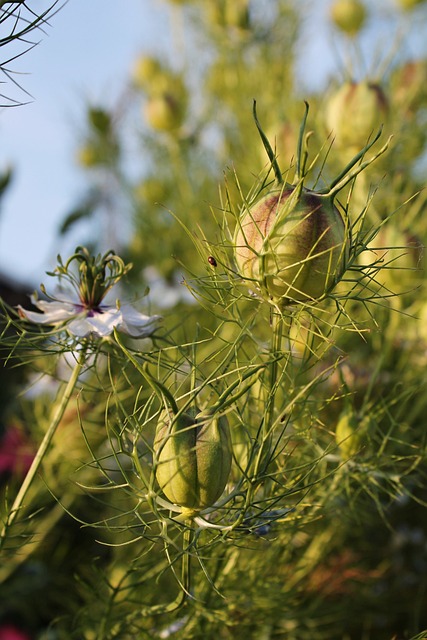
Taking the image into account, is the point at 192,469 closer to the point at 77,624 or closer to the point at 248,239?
the point at 248,239


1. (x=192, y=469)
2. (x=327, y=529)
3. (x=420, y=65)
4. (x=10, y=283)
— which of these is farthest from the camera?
(x=10, y=283)

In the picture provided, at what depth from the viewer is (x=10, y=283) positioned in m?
2.35

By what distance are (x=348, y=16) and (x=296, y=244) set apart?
96 cm

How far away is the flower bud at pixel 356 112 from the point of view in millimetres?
679

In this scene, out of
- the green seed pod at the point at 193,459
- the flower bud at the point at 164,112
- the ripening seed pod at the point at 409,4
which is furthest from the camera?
the ripening seed pod at the point at 409,4

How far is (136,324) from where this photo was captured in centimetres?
45

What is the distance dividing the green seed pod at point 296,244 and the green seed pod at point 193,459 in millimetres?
79

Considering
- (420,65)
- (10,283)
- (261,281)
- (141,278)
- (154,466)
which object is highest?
(420,65)

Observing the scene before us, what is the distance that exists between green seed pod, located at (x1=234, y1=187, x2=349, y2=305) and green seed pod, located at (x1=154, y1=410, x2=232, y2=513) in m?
0.08

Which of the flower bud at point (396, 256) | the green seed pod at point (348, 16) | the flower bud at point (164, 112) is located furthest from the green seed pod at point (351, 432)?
the green seed pod at point (348, 16)

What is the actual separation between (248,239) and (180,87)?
0.94 m

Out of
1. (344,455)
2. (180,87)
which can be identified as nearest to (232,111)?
(180,87)

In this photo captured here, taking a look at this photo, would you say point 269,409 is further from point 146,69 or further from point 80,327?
point 146,69

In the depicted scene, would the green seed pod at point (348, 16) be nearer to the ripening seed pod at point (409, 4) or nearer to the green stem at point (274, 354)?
the ripening seed pod at point (409, 4)
